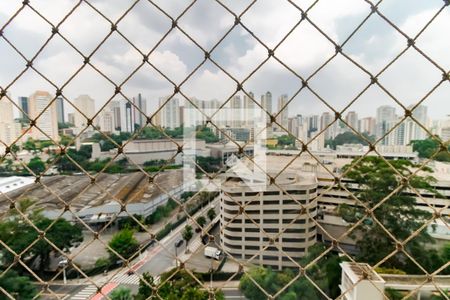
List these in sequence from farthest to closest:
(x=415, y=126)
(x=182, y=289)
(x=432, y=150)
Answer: (x=182, y=289) < (x=415, y=126) < (x=432, y=150)

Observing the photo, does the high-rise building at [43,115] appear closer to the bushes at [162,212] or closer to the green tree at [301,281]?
the green tree at [301,281]

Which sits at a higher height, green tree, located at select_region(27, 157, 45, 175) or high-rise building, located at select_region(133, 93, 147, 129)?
high-rise building, located at select_region(133, 93, 147, 129)

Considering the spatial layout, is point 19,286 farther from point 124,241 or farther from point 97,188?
point 124,241

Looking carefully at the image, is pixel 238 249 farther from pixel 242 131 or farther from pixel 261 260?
pixel 242 131

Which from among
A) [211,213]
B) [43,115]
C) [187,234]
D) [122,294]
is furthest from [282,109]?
[187,234]

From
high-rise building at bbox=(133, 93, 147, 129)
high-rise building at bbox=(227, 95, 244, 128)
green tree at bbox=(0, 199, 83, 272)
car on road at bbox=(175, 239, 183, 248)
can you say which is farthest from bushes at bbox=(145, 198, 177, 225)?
high-rise building at bbox=(133, 93, 147, 129)

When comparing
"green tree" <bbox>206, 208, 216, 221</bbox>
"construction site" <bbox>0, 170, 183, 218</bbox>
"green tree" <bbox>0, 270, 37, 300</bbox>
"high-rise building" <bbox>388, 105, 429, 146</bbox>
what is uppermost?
"high-rise building" <bbox>388, 105, 429, 146</bbox>

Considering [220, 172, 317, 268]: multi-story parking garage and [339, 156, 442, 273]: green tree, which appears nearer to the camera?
[220, 172, 317, 268]: multi-story parking garage

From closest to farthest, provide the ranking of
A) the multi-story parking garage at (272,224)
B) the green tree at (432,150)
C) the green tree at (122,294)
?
1. the green tree at (432,150)
2. the multi-story parking garage at (272,224)
3. the green tree at (122,294)

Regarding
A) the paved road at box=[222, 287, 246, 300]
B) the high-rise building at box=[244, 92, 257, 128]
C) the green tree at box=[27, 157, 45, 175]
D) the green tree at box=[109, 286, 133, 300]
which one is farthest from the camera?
the paved road at box=[222, 287, 246, 300]

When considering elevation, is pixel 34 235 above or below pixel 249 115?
below

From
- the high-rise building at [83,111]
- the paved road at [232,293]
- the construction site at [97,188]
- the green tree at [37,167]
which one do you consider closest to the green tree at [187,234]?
the construction site at [97,188]

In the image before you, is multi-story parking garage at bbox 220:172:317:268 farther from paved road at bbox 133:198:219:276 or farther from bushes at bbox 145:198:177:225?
bushes at bbox 145:198:177:225
